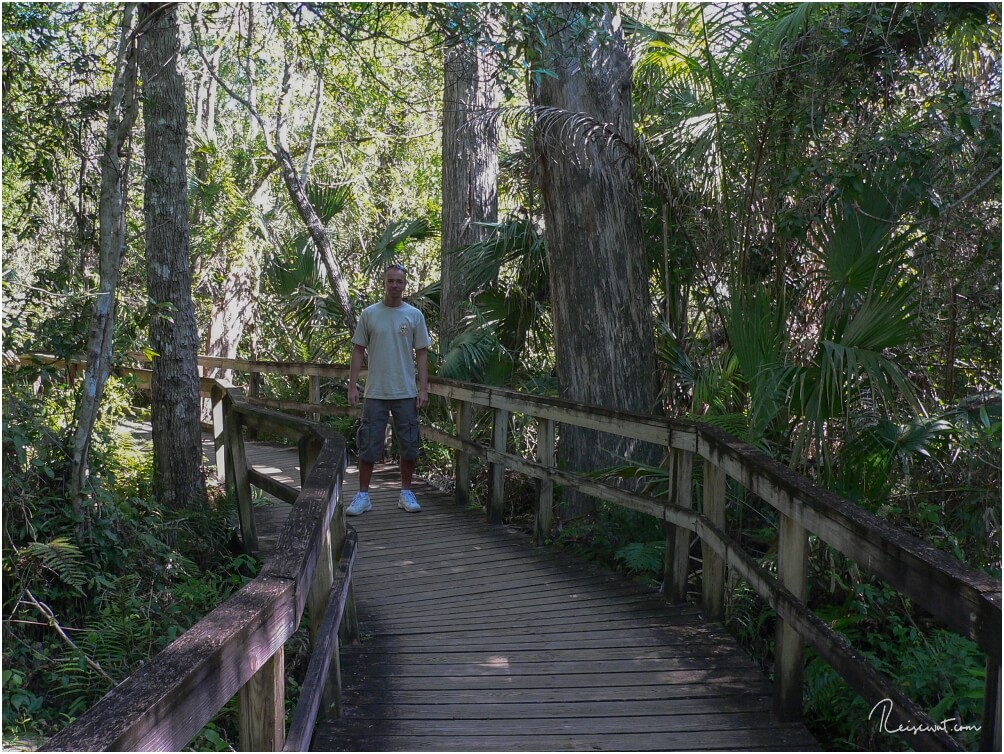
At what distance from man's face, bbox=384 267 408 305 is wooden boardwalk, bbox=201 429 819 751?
6.00 feet

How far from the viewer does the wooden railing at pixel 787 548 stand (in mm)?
2355

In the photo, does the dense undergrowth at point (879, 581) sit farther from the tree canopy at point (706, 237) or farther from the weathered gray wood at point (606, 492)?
the weathered gray wood at point (606, 492)

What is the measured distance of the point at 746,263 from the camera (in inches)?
A: 245

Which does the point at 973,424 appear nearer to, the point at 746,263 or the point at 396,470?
the point at 746,263

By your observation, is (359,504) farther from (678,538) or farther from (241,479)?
(678,538)

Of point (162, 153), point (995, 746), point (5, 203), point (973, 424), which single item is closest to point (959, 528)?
point (973, 424)

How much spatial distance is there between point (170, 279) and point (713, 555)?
5.17m

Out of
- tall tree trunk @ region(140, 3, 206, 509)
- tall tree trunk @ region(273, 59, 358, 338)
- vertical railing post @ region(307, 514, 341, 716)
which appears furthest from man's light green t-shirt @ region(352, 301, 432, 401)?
tall tree trunk @ region(273, 59, 358, 338)

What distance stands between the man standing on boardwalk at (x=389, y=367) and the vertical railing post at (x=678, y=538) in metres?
2.56

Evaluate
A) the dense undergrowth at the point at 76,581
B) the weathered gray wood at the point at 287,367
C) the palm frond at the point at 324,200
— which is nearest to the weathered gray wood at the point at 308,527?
the dense undergrowth at the point at 76,581

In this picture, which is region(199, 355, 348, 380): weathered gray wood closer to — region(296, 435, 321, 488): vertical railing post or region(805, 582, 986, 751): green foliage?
region(296, 435, 321, 488): vertical railing post

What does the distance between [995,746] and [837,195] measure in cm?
365

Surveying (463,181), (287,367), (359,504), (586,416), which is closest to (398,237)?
(463,181)

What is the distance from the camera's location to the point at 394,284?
6816 millimetres
